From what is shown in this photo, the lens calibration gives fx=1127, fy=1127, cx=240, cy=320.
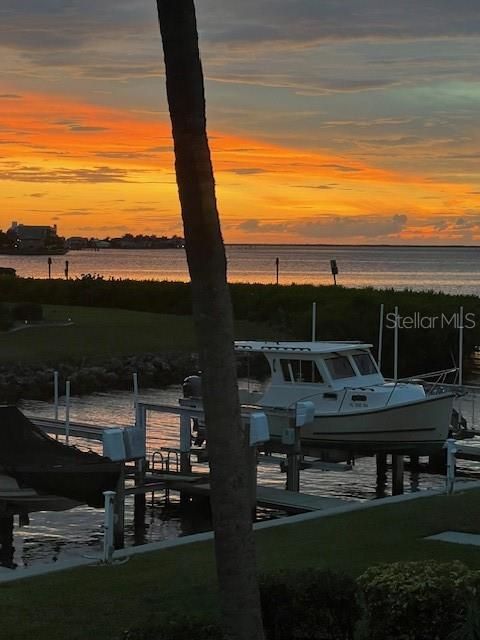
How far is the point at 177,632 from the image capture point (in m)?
8.11

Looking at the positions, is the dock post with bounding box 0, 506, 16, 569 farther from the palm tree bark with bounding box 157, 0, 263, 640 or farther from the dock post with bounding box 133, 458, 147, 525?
the palm tree bark with bounding box 157, 0, 263, 640

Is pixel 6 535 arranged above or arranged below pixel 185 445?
below

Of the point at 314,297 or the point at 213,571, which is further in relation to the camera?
the point at 314,297

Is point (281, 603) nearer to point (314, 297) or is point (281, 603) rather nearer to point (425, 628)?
point (425, 628)

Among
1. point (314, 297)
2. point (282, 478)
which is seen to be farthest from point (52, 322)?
point (282, 478)

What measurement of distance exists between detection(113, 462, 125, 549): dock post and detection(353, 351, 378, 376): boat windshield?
34.2ft

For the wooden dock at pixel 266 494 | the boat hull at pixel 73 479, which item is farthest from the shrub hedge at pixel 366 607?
the wooden dock at pixel 266 494

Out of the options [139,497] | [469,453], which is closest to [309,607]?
[139,497]

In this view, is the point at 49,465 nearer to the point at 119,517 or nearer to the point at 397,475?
the point at 119,517

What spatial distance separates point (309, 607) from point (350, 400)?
738 inches

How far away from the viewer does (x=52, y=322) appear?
60.3 metres

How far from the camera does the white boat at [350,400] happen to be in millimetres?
27391

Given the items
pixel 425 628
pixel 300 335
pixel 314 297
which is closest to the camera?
pixel 425 628

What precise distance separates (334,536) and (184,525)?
7411mm
